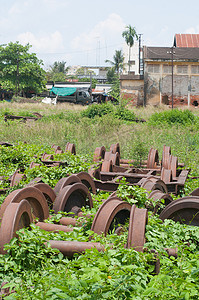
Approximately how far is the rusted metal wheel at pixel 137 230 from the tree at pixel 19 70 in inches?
1582

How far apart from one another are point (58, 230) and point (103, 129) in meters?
11.7

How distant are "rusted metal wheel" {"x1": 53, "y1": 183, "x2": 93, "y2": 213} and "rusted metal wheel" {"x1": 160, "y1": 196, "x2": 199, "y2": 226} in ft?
3.41

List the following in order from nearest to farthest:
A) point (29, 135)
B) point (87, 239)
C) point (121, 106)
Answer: point (87, 239), point (29, 135), point (121, 106)

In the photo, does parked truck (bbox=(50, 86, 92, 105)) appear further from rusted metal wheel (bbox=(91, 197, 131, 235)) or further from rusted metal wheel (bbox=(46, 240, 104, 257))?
rusted metal wheel (bbox=(46, 240, 104, 257))

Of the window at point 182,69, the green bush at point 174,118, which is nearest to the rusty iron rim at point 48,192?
the green bush at point 174,118

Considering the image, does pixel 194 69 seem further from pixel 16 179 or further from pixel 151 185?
pixel 16 179

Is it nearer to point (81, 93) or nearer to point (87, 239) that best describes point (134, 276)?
point (87, 239)

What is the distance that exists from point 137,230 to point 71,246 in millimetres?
607

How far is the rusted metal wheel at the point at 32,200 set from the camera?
11.2ft

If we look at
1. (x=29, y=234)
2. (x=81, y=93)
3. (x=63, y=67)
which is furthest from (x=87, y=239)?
(x=63, y=67)

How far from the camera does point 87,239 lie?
3.42 metres

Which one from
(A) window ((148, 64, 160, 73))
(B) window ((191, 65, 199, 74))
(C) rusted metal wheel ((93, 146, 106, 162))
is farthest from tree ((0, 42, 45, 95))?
(C) rusted metal wheel ((93, 146, 106, 162))

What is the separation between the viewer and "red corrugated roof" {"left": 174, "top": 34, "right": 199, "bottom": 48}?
43.3 meters

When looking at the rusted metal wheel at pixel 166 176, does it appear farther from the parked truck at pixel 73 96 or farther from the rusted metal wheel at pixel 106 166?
the parked truck at pixel 73 96
